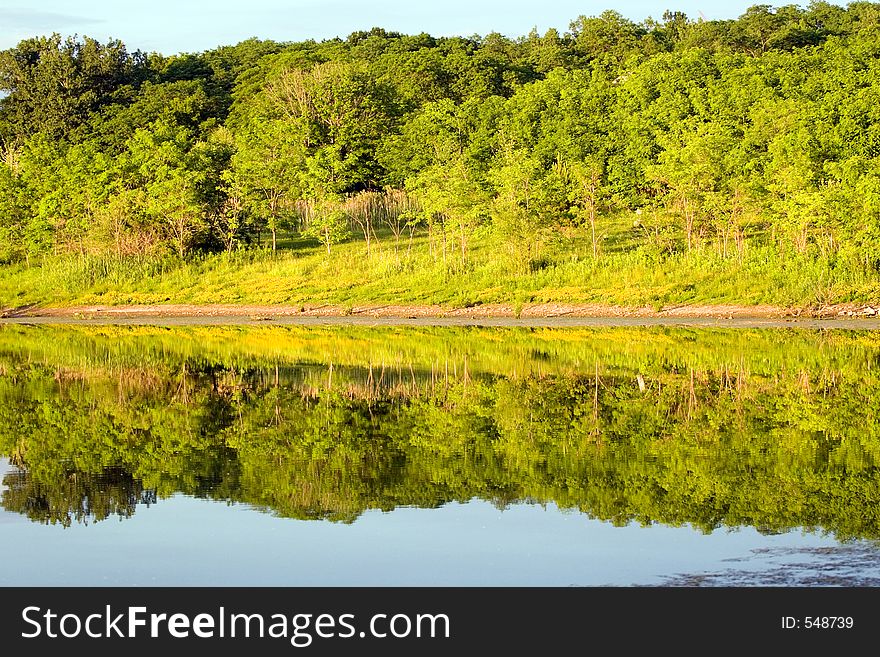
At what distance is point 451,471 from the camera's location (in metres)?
15.8

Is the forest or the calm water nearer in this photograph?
the calm water

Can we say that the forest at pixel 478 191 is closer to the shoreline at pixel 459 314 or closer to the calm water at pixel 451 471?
the shoreline at pixel 459 314

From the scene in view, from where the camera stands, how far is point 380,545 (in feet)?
38.9

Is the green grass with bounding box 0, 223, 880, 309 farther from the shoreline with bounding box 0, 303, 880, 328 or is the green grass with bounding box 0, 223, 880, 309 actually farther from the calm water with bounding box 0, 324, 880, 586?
the calm water with bounding box 0, 324, 880, 586

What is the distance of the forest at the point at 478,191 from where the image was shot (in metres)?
47.6

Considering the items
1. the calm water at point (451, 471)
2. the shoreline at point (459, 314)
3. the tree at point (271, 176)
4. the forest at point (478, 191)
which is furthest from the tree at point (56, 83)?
the calm water at point (451, 471)

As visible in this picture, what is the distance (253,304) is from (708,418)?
34.7 m

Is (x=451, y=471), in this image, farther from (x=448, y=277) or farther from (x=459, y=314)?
(x=448, y=277)

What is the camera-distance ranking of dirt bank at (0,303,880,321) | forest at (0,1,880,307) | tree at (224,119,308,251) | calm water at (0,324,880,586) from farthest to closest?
1. tree at (224,119,308,251)
2. forest at (0,1,880,307)
3. dirt bank at (0,303,880,321)
4. calm water at (0,324,880,586)

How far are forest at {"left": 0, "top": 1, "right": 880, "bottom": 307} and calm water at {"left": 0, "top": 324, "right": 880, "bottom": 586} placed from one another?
1707 centimetres

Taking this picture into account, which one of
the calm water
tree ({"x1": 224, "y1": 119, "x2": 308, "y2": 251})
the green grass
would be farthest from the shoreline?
the calm water

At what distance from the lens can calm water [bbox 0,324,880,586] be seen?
442 inches

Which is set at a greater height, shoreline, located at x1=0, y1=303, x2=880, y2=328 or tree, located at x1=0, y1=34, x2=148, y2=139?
tree, located at x1=0, y1=34, x2=148, y2=139

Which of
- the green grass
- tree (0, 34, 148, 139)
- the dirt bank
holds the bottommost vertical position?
the dirt bank
